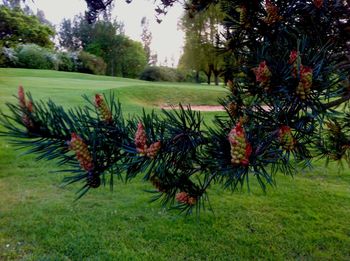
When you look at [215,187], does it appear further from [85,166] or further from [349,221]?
[85,166]

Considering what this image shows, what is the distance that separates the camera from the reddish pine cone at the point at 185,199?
107 centimetres

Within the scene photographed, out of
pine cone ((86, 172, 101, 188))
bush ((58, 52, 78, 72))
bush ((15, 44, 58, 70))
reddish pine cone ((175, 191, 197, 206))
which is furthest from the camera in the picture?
Result: bush ((58, 52, 78, 72))

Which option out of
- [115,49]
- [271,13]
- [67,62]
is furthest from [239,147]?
[115,49]

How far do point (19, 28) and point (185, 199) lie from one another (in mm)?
11507

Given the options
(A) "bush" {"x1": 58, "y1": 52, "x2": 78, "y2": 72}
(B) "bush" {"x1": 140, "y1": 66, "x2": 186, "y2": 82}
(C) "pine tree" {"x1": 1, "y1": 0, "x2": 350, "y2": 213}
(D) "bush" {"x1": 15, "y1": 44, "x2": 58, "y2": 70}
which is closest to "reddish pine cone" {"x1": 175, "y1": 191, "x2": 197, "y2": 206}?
(C) "pine tree" {"x1": 1, "y1": 0, "x2": 350, "y2": 213}

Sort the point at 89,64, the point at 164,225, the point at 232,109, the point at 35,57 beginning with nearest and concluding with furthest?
the point at 232,109 → the point at 164,225 → the point at 35,57 → the point at 89,64

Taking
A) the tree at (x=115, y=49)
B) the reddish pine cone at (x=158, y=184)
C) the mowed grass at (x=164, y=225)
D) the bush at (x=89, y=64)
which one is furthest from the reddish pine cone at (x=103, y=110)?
the tree at (x=115, y=49)

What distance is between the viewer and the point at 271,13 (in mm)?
1116

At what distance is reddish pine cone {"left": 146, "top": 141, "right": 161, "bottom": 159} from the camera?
2.72 ft

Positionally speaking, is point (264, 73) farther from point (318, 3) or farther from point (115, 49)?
point (115, 49)

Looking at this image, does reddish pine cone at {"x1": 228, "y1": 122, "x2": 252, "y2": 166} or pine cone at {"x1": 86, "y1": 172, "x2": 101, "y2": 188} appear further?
pine cone at {"x1": 86, "y1": 172, "x2": 101, "y2": 188}

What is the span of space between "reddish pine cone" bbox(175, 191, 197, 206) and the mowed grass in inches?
63.9

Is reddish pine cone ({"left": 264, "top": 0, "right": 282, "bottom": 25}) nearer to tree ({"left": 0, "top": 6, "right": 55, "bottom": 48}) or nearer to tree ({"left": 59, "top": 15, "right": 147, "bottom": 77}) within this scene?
tree ({"left": 0, "top": 6, "right": 55, "bottom": 48})

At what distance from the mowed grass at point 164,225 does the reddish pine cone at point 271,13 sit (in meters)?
1.58
